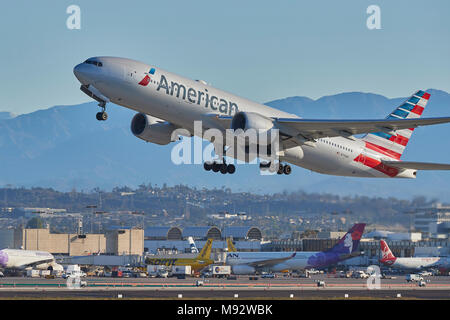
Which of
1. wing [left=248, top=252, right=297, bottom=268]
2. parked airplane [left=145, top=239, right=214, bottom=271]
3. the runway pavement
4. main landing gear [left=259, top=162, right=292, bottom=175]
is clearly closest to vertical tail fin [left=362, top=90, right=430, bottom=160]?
main landing gear [left=259, top=162, right=292, bottom=175]

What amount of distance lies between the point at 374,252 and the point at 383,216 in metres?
34.3

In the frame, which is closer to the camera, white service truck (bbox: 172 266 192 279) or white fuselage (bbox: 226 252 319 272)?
white service truck (bbox: 172 266 192 279)

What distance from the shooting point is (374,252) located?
5241 inches

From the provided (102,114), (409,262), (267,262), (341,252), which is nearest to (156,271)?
(267,262)

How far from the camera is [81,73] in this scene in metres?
51.5

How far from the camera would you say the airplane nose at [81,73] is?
51.4 metres

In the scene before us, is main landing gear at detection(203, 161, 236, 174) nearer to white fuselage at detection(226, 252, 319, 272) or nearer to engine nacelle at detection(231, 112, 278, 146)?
engine nacelle at detection(231, 112, 278, 146)

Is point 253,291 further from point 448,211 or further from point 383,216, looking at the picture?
point 448,211

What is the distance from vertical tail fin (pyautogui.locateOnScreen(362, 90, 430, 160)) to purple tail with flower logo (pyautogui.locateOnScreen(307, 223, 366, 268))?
40.0m

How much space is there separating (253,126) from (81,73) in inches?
475

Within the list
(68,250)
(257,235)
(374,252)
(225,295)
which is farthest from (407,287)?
(257,235)

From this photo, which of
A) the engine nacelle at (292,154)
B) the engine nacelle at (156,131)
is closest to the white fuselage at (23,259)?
the engine nacelle at (156,131)

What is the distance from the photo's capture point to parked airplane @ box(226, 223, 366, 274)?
356 feet

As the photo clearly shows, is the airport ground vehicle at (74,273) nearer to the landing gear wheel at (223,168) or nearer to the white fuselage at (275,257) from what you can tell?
the white fuselage at (275,257)
